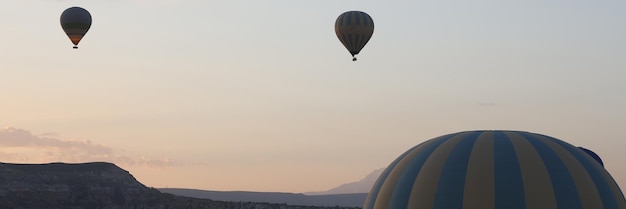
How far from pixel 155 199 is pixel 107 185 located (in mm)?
6143

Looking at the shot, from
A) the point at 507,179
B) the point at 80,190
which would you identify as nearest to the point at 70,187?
the point at 80,190

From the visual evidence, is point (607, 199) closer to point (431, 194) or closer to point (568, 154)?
point (568, 154)

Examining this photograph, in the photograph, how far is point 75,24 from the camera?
92.2 meters

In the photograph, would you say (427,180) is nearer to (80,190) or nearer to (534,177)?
(534,177)

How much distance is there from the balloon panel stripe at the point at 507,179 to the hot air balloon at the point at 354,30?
33.6 m

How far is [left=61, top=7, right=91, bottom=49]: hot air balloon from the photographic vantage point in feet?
302

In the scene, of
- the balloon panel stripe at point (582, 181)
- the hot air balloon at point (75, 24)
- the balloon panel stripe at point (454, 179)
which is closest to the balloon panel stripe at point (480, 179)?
the balloon panel stripe at point (454, 179)

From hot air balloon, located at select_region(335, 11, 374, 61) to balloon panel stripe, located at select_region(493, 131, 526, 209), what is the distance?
1323 inches

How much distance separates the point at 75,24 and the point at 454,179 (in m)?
51.6

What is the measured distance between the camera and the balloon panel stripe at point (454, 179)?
153ft

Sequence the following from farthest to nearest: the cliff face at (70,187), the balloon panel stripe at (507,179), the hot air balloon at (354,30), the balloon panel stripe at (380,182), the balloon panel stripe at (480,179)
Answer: the cliff face at (70,187) < the hot air balloon at (354,30) < the balloon panel stripe at (380,182) < the balloon panel stripe at (480,179) < the balloon panel stripe at (507,179)

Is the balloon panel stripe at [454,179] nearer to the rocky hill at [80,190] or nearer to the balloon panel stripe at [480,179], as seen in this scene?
the balloon panel stripe at [480,179]

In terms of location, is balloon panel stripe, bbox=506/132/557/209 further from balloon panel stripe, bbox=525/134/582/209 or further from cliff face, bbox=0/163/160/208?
cliff face, bbox=0/163/160/208

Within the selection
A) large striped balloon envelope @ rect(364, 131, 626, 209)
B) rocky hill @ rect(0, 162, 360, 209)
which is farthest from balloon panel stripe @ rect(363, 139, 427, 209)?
rocky hill @ rect(0, 162, 360, 209)
